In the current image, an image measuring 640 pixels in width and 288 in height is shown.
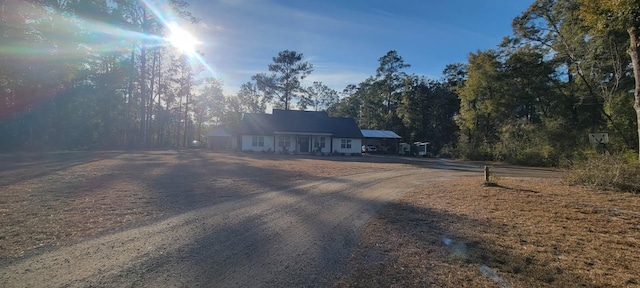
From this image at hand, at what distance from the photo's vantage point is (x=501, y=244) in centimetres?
488

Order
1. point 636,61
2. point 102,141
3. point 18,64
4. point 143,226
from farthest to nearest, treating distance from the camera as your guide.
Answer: point 102,141
point 18,64
point 636,61
point 143,226

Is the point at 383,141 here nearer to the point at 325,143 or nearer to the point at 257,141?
the point at 325,143

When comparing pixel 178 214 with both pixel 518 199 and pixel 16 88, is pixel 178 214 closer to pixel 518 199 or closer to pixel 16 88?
pixel 518 199

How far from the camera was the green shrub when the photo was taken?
9953 millimetres

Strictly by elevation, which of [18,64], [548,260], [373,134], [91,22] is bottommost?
[548,260]

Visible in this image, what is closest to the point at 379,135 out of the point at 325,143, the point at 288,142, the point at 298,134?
the point at 325,143

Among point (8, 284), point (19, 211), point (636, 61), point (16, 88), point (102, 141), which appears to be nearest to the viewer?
point (8, 284)

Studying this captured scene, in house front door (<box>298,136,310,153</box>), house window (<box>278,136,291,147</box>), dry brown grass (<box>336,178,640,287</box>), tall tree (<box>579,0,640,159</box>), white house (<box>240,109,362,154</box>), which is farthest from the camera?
house front door (<box>298,136,310,153</box>)

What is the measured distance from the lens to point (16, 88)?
23.5m

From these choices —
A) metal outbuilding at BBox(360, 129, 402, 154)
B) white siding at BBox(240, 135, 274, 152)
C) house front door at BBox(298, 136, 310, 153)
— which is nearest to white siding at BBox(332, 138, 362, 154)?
house front door at BBox(298, 136, 310, 153)

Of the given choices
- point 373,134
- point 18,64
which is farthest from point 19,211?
point 373,134

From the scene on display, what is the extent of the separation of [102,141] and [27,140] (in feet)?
26.2

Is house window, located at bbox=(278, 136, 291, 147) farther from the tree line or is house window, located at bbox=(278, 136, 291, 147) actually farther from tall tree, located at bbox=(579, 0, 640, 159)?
tall tree, located at bbox=(579, 0, 640, 159)

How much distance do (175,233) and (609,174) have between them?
1295 cm
